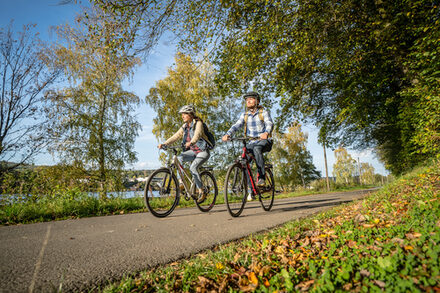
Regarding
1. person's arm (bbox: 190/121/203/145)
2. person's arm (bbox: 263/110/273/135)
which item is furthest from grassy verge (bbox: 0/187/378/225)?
person's arm (bbox: 263/110/273/135)

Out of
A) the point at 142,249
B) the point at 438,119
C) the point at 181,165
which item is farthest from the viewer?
the point at 438,119

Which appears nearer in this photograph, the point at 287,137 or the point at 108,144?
the point at 108,144

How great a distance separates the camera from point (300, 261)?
6.19 ft

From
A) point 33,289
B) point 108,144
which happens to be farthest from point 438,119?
point 108,144

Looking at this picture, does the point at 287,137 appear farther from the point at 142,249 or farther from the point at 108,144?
the point at 142,249

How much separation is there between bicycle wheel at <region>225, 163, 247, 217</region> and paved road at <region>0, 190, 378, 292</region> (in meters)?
0.91

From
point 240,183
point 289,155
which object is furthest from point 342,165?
point 240,183

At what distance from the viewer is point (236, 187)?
525 cm

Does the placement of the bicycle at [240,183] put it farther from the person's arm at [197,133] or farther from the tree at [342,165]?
the tree at [342,165]

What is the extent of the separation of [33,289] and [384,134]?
21.1 m

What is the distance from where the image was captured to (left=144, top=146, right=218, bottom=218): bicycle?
4969 millimetres

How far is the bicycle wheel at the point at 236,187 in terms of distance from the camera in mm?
5094

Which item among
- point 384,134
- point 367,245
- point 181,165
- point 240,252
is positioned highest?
point 384,134

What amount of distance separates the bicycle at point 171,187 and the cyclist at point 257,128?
1238 millimetres
